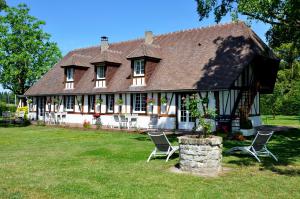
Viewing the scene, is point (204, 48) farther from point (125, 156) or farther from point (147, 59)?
point (125, 156)

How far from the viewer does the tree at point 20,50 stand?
35312mm

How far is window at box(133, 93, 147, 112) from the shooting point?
74.5 ft

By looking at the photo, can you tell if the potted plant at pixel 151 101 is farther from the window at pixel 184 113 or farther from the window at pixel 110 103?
the window at pixel 110 103

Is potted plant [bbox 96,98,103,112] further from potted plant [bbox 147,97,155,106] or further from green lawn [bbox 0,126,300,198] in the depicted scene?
green lawn [bbox 0,126,300,198]

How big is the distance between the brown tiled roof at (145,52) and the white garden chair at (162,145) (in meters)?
12.4

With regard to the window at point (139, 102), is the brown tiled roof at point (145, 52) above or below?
above

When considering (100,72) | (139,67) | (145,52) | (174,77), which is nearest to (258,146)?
(174,77)

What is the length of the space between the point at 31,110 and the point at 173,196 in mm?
28382

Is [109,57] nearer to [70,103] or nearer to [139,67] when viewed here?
[139,67]

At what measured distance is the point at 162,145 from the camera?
10.6m

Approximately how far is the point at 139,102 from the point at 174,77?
311 centimetres

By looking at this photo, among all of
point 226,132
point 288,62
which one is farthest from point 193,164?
point 288,62

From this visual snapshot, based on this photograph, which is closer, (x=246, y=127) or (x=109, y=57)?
(x=246, y=127)

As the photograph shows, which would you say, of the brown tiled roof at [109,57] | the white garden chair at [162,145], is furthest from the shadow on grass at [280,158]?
the brown tiled roof at [109,57]
